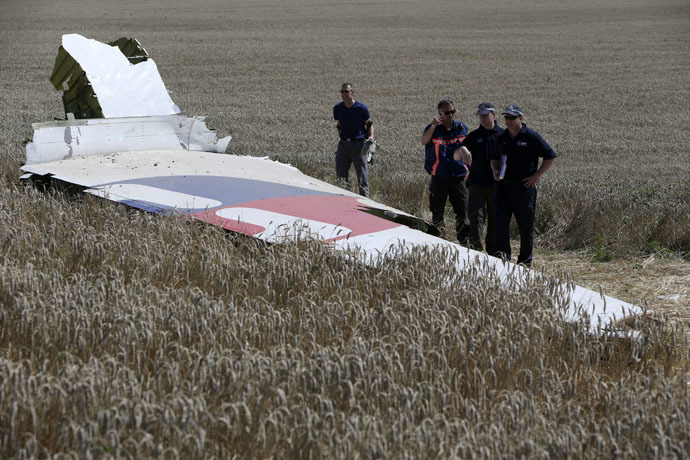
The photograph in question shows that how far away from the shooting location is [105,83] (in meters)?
10.4

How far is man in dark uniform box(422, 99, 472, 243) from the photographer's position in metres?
9.37

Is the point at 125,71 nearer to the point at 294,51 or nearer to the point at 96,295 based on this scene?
the point at 96,295

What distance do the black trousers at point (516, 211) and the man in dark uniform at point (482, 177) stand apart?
0.45m

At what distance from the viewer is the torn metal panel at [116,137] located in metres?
8.97

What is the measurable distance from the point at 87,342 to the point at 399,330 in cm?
177

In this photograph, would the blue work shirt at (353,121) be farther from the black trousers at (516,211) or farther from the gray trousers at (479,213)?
the black trousers at (516,211)

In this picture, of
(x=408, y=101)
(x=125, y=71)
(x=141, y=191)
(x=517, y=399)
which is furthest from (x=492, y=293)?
(x=408, y=101)

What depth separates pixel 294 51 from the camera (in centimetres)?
3712

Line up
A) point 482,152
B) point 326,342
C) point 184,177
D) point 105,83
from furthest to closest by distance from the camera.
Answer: point 105,83 → point 482,152 → point 184,177 → point 326,342

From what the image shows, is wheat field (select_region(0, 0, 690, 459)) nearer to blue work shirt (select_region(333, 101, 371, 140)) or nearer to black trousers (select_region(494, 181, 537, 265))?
black trousers (select_region(494, 181, 537, 265))

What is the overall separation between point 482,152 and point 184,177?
3.13 metres

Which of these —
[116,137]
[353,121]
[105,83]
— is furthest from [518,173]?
[105,83]

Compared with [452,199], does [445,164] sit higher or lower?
higher

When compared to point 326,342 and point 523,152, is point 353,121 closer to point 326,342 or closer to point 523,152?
point 523,152
